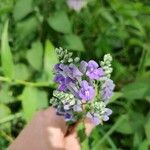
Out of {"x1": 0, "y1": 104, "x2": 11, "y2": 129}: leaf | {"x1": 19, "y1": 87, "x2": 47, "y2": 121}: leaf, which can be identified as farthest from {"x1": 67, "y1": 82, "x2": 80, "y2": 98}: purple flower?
{"x1": 0, "y1": 104, "x2": 11, "y2": 129}: leaf

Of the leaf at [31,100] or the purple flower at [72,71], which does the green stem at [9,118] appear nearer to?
the leaf at [31,100]

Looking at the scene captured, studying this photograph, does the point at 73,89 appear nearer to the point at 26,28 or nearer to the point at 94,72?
the point at 94,72

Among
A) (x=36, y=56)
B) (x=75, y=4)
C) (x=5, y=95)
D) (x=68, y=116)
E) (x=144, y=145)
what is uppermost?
(x=68, y=116)

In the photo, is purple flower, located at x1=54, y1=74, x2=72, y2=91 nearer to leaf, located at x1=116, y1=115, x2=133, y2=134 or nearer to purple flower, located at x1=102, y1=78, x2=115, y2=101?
purple flower, located at x1=102, y1=78, x2=115, y2=101

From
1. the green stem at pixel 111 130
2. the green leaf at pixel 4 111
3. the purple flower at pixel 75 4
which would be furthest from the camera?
the purple flower at pixel 75 4

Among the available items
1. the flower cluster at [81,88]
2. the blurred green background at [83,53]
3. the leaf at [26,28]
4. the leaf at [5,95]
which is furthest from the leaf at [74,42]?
the flower cluster at [81,88]

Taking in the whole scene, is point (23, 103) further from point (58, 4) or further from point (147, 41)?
point (147, 41)

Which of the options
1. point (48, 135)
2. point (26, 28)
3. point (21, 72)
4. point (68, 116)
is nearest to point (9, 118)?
point (21, 72)
